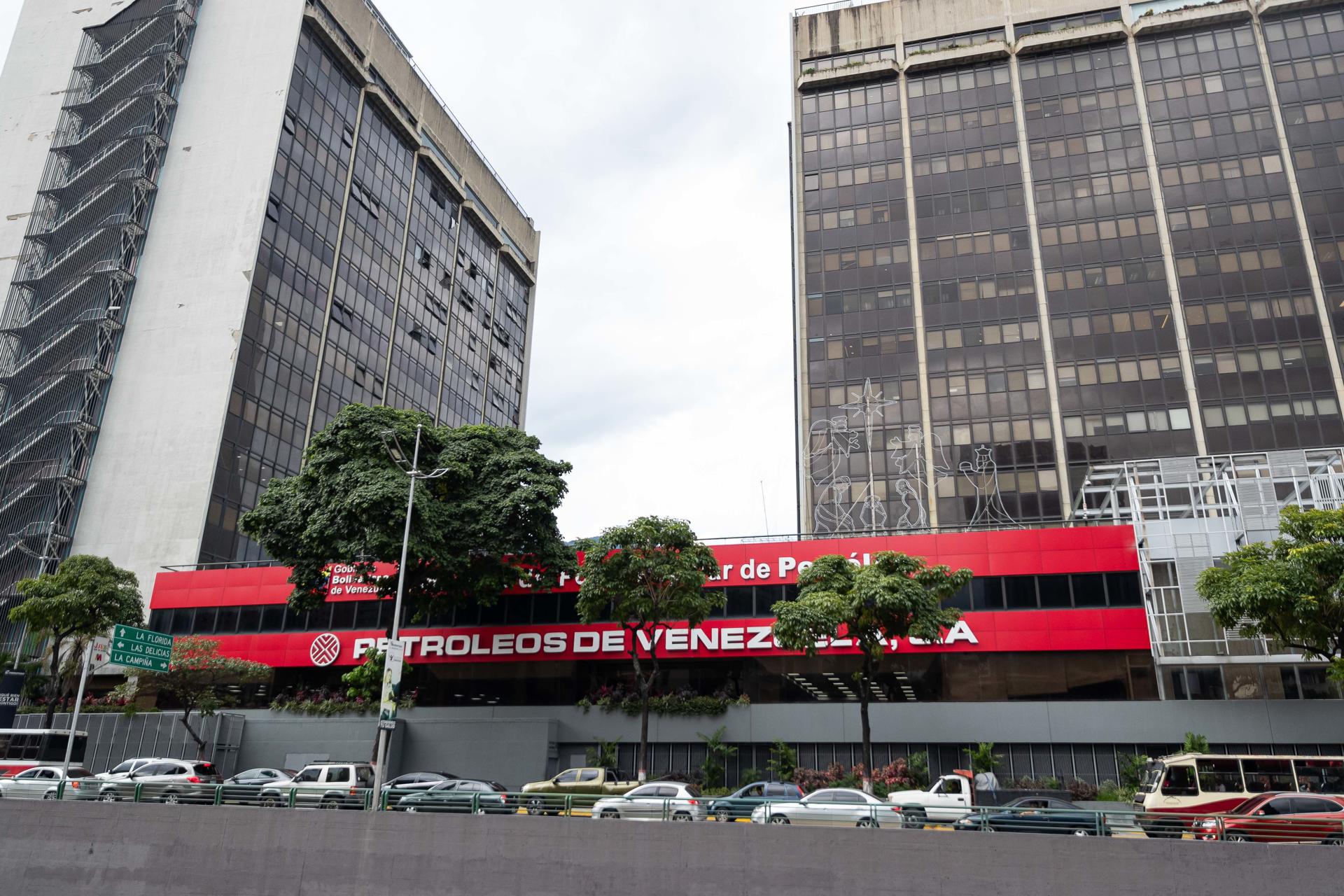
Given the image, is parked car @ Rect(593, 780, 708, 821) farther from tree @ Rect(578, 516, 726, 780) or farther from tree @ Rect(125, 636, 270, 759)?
tree @ Rect(125, 636, 270, 759)

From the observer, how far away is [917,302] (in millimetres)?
77250

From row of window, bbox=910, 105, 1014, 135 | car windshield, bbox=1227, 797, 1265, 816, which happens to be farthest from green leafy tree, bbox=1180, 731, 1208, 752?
row of window, bbox=910, 105, 1014, 135

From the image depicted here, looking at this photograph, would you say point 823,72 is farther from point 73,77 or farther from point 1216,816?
point 1216,816

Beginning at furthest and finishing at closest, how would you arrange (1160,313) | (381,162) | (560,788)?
(381,162)
(1160,313)
(560,788)

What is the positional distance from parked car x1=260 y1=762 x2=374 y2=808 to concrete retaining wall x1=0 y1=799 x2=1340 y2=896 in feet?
2.93

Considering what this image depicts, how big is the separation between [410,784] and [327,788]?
12.0 feet

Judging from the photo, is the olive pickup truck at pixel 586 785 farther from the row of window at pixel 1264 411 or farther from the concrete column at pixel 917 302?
the row of window at pixel 1264 411

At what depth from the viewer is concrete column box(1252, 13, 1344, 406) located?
68312 mm

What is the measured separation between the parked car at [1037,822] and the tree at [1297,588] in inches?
498

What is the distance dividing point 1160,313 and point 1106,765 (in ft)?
151

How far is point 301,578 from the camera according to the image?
43531 mm

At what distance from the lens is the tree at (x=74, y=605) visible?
45688 mm

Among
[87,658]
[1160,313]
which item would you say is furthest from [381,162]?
[1160,313]

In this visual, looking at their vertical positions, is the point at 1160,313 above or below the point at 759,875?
above
